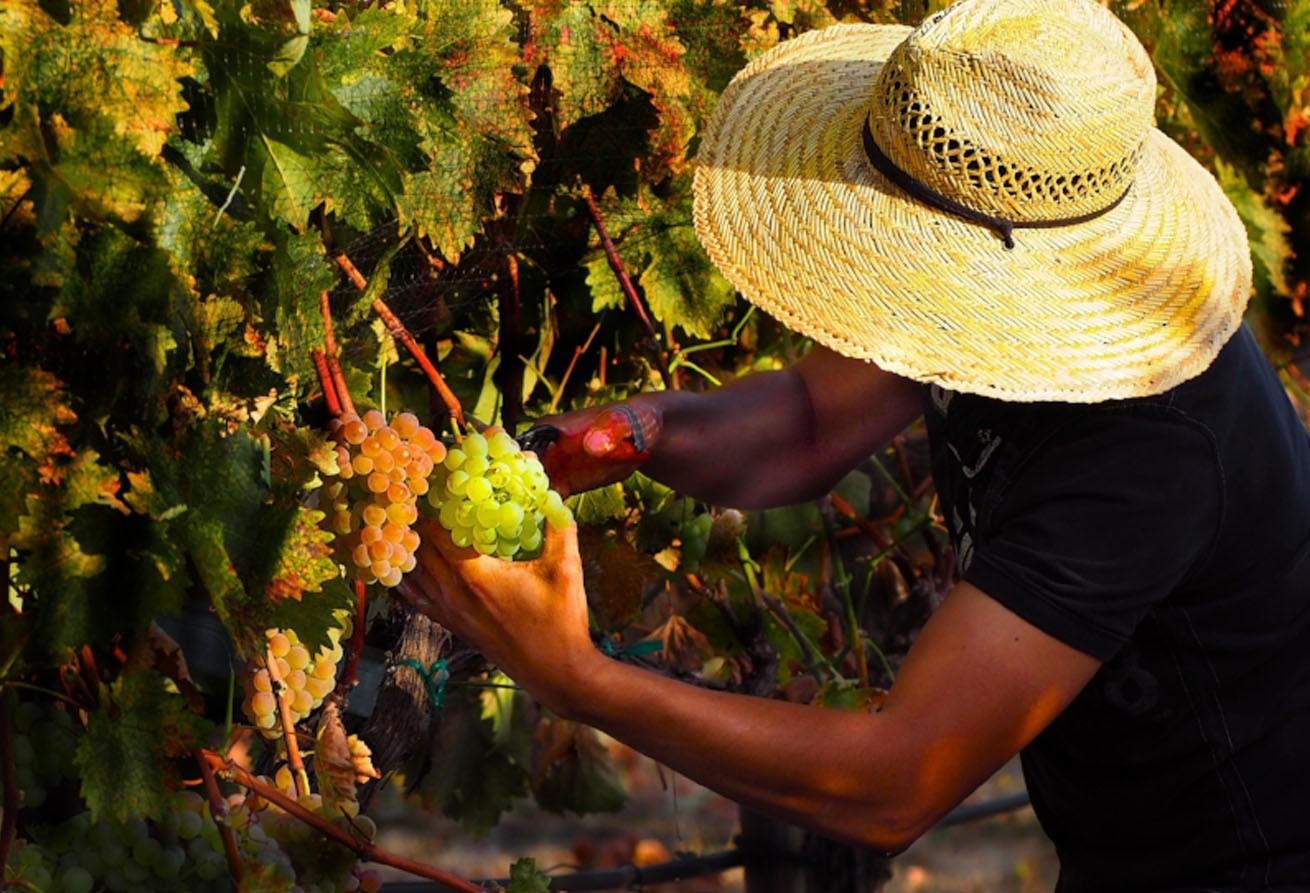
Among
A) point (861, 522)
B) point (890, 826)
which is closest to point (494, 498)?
point (890, 826)

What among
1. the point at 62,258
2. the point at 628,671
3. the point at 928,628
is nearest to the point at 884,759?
the point at 928,628

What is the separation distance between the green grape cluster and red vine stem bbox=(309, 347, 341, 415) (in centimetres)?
36

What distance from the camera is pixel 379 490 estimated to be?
4.44 feet

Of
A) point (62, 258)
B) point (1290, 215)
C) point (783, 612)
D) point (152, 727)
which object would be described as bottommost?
point (783, 612)

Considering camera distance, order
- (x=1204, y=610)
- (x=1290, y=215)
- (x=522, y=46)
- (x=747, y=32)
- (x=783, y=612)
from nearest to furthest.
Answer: (x=1204, y=610), (x=522, y=46), (x=747, y=32), (x=783, y=612), (x=1290, y=215)

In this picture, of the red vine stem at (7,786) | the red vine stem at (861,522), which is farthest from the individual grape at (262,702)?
the red vine stem at (861,522)

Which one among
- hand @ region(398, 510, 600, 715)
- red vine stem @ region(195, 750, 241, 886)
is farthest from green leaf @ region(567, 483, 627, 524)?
red vine stem @ region(195, 750, 241, 886)

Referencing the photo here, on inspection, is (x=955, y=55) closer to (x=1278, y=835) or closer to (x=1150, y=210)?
(x=1150, y=210)

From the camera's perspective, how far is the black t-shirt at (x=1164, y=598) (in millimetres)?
1443

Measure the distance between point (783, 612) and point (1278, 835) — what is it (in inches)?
32.2

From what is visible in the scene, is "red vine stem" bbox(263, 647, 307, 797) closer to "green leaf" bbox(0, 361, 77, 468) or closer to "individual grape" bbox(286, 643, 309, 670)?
"individual grape" bbox(286, 643, 309, 670)

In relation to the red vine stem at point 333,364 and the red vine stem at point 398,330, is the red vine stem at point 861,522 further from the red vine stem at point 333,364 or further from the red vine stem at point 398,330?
the red vine stem at point 333,364

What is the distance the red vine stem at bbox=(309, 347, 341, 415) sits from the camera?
56.7 inches

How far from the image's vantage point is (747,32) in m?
1.96
